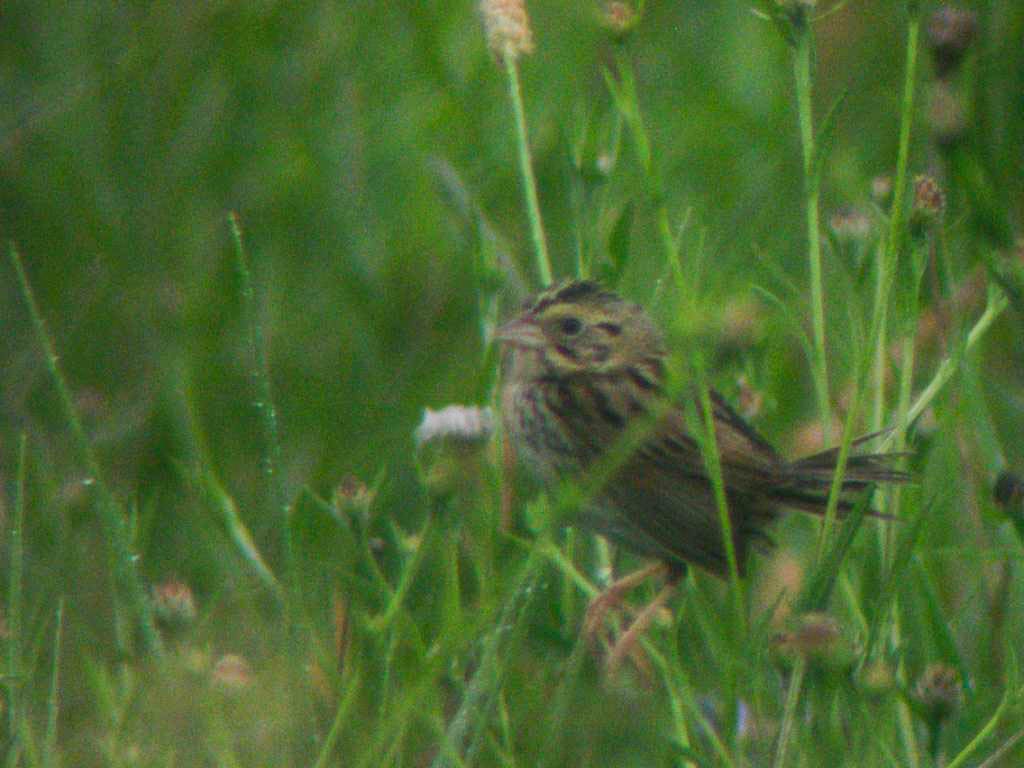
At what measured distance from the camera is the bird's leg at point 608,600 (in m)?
2.83

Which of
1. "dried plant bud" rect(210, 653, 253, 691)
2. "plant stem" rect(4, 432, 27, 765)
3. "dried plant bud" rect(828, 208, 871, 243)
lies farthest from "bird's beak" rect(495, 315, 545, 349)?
"plant stem" rect(4, 432, 27, 765)

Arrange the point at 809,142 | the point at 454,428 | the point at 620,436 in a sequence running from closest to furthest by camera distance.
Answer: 1. the point at 809,142
2. the point at 454,428
3. the point at 620,436

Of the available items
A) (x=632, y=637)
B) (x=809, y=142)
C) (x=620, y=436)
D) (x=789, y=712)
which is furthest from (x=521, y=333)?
(x=789, y=712)

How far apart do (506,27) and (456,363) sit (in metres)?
2.13

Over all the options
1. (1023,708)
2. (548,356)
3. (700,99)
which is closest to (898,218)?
(1023,708)

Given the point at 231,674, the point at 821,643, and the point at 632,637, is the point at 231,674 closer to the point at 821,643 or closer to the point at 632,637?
the point at 632,637

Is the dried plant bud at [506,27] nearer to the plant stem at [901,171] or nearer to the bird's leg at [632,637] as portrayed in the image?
the plant stem at [901,171]

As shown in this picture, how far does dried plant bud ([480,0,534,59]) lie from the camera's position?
2734 millimetres

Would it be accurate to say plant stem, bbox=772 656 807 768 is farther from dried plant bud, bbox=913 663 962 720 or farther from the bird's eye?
the bird's eye

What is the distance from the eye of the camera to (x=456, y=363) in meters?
4.80

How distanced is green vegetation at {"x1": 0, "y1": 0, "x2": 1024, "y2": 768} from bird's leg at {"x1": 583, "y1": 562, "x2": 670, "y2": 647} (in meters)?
0.06

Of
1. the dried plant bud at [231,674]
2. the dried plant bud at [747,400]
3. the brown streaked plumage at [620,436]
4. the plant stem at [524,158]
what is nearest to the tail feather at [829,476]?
the brown streaked plumage at [620,436]

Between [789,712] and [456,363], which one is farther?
[456,363]

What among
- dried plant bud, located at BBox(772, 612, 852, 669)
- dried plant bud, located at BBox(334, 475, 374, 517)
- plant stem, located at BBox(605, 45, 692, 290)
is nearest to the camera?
dried plant bud, located at BBox(772, 612, 852, 669)
